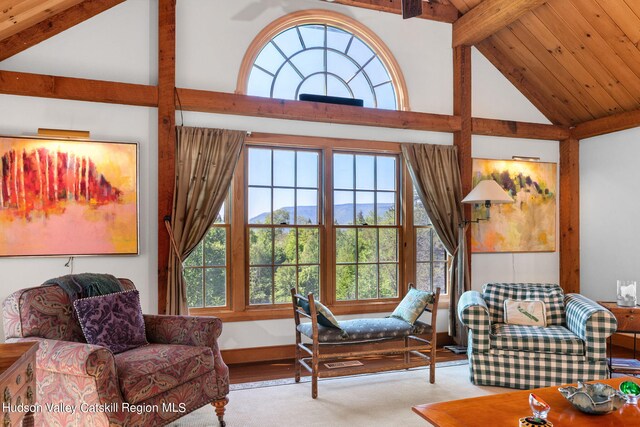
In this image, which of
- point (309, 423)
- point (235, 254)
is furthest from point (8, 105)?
point (309, 423)

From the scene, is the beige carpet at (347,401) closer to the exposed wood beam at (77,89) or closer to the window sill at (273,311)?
the window sill at (273,311)

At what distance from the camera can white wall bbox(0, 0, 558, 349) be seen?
13.3 feet

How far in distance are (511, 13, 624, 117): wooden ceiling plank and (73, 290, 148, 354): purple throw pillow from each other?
4912 mm

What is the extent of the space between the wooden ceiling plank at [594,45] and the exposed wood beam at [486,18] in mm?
322

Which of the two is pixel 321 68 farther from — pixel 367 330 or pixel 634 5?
pixel 634 5

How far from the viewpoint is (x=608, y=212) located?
574 cm

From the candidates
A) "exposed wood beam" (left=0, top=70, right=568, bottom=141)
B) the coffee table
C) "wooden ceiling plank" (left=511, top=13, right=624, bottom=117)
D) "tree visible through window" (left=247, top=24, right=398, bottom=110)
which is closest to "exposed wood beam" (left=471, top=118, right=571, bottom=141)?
"exposed wood beam" (left=0, top=70, right=568, bottom=141)

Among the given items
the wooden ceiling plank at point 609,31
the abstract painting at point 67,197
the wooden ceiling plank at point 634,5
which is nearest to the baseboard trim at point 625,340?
the wooden ceiling plank at point 609,31

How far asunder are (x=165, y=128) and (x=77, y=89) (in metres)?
0.80

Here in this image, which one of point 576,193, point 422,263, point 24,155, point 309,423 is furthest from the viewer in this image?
point 576,193

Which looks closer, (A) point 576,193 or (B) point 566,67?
(B) point 566,67

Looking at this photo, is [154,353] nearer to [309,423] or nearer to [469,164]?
[309,423]

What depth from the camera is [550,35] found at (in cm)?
507

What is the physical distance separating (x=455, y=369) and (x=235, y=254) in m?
2.41
